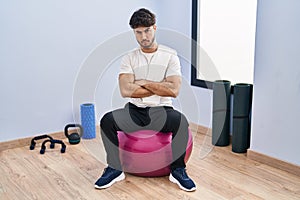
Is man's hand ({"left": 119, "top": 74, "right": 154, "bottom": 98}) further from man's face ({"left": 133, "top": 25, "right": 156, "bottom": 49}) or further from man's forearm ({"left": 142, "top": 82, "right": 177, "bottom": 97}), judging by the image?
man's face ({"left": 133, "top": 25, "right": 156, "bottom": 49})

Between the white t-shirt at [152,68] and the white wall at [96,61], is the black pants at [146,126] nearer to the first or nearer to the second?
the white t-shirt at [152,68]

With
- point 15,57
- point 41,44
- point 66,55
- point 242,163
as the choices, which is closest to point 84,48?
point 66,55

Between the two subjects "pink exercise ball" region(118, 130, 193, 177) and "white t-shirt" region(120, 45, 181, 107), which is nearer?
"pink exercise ball" region(118, 130, 193, 177)

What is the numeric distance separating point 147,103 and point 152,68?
236 millimetres

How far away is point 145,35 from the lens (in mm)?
2088

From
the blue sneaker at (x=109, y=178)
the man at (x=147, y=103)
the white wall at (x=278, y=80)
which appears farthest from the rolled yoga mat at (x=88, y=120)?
the white wall at (x=278, y=80)

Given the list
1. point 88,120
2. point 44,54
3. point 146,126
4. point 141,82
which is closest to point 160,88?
point 141,82

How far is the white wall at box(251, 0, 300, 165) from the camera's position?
206 centimetres

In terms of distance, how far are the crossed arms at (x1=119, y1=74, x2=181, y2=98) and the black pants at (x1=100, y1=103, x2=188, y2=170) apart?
0.36 feet

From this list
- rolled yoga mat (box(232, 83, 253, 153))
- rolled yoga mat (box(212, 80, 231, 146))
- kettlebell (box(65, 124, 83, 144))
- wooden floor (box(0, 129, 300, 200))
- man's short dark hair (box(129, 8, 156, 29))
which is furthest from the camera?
kettlebell (box(65, 124, 83, 144))

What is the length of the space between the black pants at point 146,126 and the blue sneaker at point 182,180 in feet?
0.12

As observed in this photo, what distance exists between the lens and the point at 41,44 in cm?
267

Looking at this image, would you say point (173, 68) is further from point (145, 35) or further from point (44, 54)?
point (44, 54)

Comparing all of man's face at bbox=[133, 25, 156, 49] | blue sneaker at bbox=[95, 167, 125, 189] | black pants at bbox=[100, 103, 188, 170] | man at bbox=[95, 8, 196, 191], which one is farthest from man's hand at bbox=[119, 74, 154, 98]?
blue sneaker at bbox=[95, 167, 125, 189]
